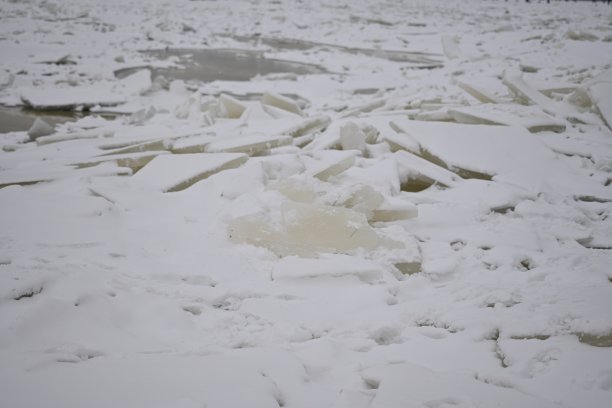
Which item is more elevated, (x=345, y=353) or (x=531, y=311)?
(x=531, y=311)

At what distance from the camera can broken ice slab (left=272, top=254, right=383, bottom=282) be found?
196 cm

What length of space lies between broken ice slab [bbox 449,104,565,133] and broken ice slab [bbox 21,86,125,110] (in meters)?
4.60

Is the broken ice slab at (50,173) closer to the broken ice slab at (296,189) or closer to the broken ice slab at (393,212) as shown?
the broken ice slab at (296,189)

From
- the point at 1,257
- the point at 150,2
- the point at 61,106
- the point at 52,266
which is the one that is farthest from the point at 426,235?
Result: the point at 150,2

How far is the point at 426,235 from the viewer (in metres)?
2.45

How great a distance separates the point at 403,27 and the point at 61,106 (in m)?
12.9

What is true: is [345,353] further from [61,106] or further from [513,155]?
[61,106]

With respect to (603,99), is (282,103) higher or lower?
lower

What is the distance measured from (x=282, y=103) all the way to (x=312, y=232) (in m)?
3.31

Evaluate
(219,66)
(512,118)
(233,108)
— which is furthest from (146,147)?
(219,66)

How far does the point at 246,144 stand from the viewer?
3.51 meters

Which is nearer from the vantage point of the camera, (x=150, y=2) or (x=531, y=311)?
(x=531, y=311)

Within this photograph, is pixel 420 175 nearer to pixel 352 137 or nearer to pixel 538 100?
pixel 352 137

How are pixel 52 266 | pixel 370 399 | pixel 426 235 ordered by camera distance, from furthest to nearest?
pixel 426 235 → pixel 52 266 → pixel 370 399
